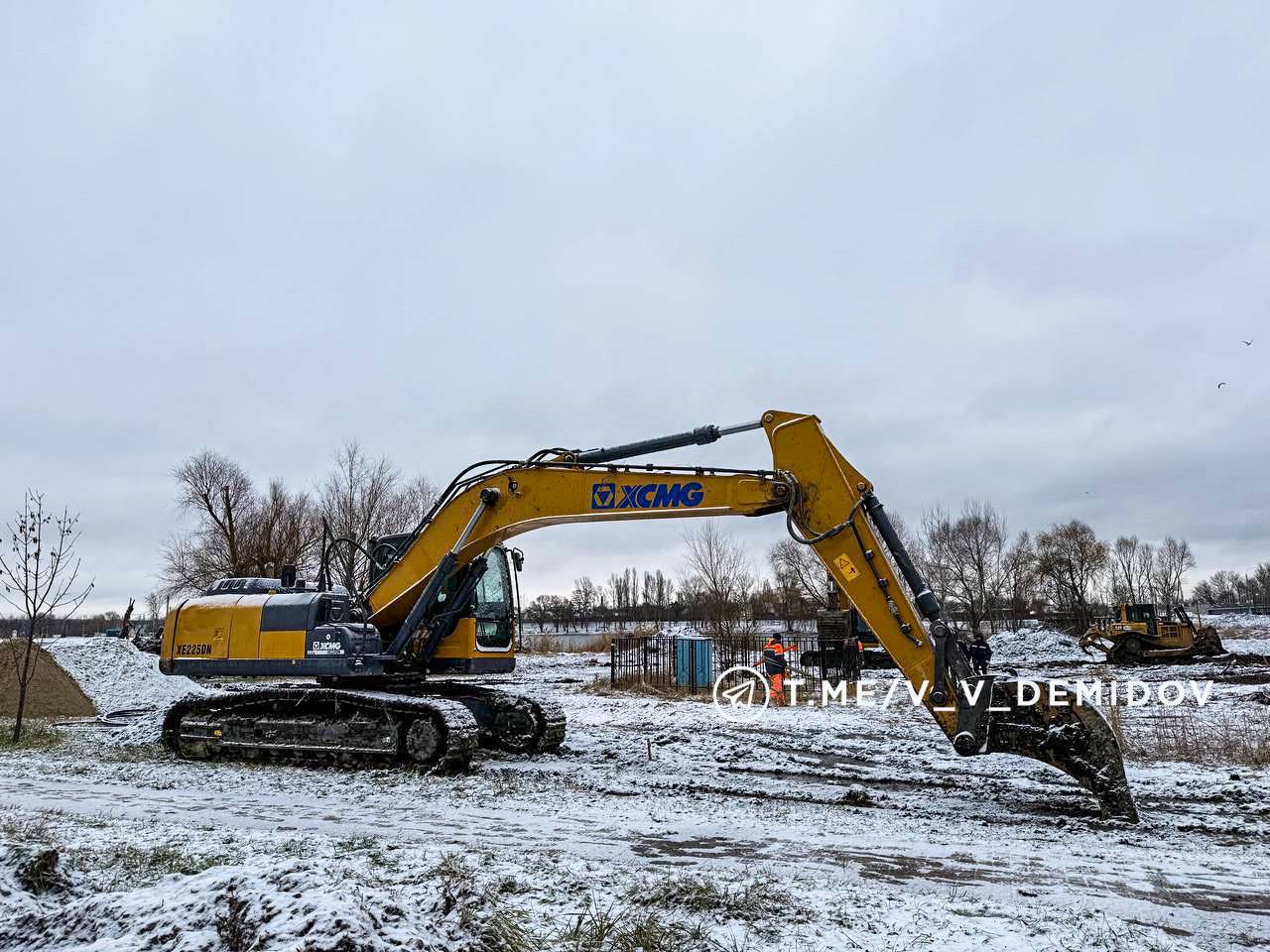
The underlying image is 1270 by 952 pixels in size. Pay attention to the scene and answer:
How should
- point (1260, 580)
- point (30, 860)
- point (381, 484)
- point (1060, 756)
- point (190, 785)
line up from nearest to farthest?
point (30, 860) < point (1060, 756) < point (190, 785) < point (381, 484) < point (1260, 580)

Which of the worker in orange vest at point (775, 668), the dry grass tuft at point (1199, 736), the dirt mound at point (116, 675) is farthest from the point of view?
the dirt mound at point (116, 675)

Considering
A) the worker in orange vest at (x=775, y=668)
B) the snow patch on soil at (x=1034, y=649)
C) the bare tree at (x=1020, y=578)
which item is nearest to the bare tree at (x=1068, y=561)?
the bare tree at (x=1020, y=578)

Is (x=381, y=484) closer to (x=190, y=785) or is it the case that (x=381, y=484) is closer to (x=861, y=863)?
(x=190, y=785)

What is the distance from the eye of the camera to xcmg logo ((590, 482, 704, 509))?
9.29 m

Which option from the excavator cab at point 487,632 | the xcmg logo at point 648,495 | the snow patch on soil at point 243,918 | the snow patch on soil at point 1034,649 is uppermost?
the xcmg logo at point 648,495

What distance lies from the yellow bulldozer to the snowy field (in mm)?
23646

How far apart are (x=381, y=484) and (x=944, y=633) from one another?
3596 centimetres

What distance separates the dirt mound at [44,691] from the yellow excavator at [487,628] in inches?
329

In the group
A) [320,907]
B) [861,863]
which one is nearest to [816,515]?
[861,863]

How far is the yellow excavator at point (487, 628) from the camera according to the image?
7.53m

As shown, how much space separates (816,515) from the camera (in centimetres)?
856

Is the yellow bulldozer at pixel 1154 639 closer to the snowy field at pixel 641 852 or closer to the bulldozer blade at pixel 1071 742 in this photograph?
the snowy field at pixel 641 852

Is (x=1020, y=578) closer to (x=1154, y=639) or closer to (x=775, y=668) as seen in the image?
(x=1154, y=639)

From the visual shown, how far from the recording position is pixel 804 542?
866 cm
